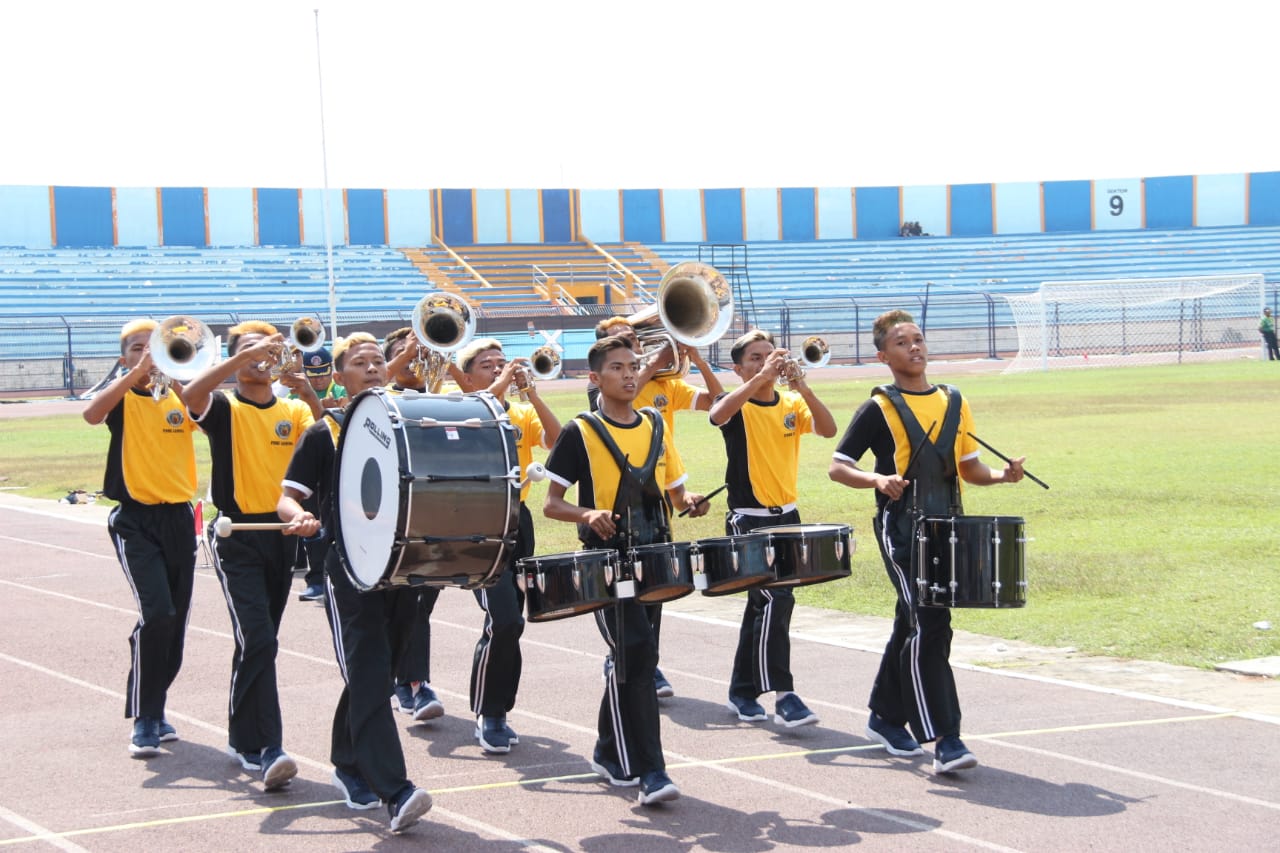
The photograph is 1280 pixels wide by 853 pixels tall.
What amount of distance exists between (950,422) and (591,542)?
1.62 m

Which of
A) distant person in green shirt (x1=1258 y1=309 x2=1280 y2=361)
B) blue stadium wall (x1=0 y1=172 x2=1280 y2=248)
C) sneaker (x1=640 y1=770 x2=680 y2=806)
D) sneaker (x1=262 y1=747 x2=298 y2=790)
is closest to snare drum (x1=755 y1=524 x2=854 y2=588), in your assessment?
sneaker (x1=640 y1=770 x2=680 y2=806)

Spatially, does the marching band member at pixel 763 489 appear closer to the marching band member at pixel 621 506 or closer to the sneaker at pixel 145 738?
the marching band member at pixel 621 506

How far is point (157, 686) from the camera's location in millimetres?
7055

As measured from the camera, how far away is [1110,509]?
48.0ft

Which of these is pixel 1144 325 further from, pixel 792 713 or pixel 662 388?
pixel 792 713

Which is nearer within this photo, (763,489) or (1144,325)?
(763,489)

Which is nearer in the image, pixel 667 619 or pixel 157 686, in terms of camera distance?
pixel 157 686

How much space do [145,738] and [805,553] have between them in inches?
118

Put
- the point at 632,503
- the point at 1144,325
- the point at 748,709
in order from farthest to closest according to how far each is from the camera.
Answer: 1. the point at 1144,325
2. the point at 748,709
3. the point at 632,503

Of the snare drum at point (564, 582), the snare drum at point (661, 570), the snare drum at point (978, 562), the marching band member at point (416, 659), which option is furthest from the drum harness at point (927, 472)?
the marching band member at point (416, 659)

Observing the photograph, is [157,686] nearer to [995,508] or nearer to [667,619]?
[667,619]

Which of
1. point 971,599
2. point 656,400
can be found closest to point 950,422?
point 971,599

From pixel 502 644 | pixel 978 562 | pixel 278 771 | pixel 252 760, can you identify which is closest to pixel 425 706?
pixel 502 644

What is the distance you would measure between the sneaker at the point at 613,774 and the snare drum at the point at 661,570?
0.75 metres
